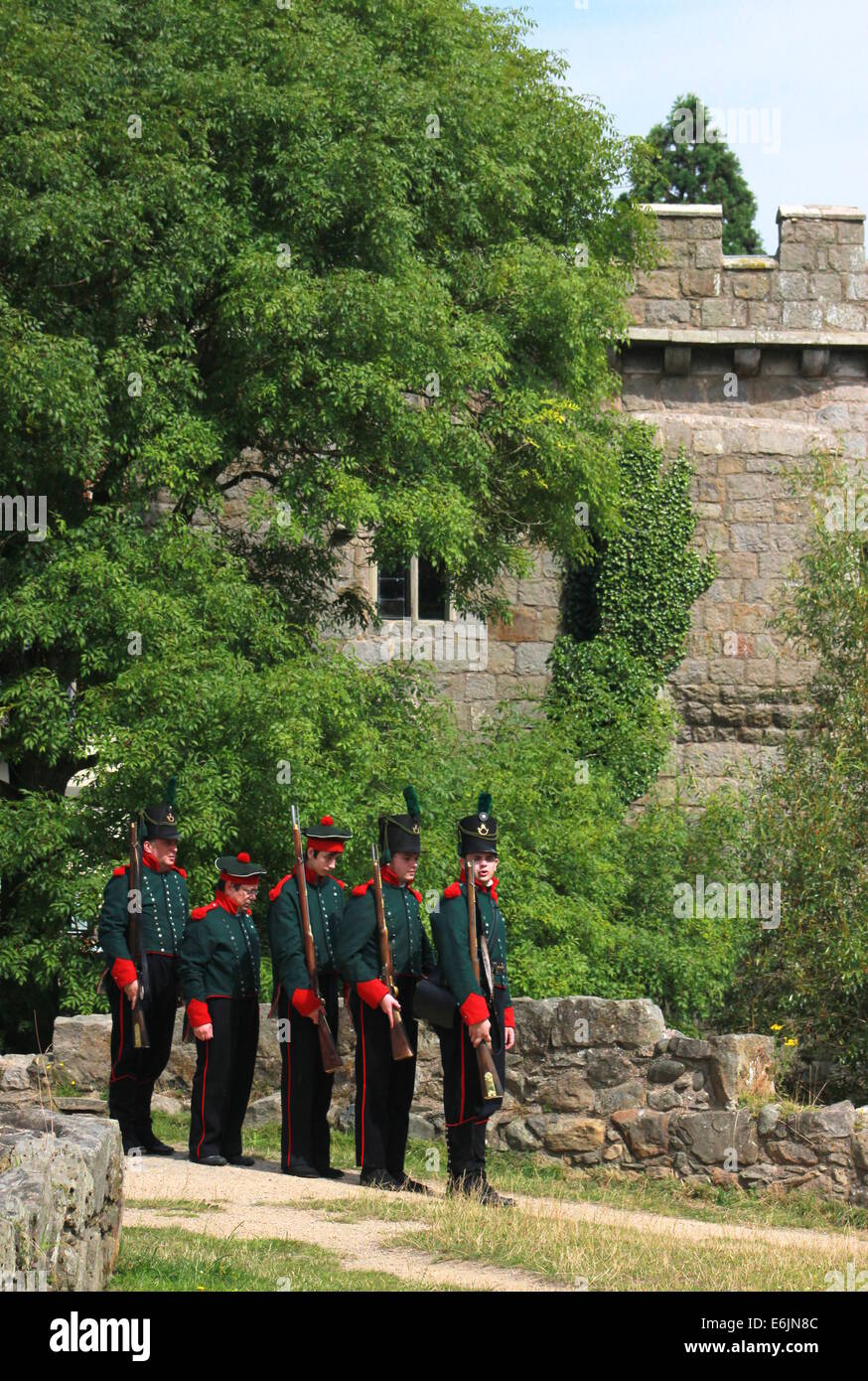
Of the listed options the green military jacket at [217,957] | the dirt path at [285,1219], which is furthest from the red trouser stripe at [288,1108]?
the green military jacket at [217,957]

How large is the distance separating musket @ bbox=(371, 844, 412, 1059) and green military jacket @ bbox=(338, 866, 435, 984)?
4cm

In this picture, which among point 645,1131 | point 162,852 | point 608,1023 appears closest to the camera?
point 162,852

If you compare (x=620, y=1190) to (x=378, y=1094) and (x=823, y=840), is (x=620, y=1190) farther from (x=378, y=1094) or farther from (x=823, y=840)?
(x=823, y=840)

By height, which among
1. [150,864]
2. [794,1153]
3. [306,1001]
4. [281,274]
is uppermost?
Answer: [281,274]

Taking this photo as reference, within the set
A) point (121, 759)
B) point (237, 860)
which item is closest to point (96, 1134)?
point (237, 860)

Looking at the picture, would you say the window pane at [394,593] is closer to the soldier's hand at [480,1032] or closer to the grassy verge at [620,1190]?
the grassy verge at [620,1190]

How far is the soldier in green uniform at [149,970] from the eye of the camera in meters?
9.32

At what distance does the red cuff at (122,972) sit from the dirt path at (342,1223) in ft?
3.19

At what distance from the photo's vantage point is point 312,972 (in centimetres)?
906

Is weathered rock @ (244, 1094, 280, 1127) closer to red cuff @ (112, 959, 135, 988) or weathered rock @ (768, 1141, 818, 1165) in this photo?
red cuff @ (112, 959, 135, 988)

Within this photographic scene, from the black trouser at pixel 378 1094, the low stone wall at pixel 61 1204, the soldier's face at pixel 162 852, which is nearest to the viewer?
the low stone wall at pixel 61 1204

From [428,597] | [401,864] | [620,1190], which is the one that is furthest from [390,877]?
[428,597]

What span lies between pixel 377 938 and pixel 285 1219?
166cm

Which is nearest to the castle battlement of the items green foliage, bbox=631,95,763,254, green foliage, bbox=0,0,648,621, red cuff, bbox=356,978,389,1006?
green foliage, bbox=0,0,648,621
